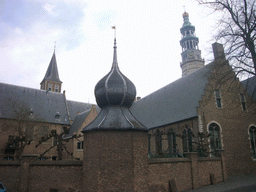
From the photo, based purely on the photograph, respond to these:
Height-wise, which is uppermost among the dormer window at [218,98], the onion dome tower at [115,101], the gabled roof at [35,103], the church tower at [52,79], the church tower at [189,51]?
the church tower at [189,51]

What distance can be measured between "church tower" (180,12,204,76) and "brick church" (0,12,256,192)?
102 feet

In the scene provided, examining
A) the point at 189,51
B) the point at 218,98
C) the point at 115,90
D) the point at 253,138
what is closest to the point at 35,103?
the point at 115,90

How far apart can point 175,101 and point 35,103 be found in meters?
22.7

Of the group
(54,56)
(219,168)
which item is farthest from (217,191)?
(54,56)

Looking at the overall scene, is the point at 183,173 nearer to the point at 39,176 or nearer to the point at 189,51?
the point at 39,176

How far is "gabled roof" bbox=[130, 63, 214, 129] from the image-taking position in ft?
74.7

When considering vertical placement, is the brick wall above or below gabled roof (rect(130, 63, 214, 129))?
below

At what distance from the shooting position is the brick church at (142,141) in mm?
9984

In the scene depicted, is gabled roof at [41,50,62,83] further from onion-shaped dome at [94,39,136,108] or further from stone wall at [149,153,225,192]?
stone wall at [149,153,225,192]

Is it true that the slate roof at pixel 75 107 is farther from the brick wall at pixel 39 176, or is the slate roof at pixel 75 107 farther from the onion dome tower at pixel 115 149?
the onion dome tower at pixel 115 149

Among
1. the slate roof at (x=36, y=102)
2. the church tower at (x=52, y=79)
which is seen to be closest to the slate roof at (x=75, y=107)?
the slate roof at (x=36, y=102)

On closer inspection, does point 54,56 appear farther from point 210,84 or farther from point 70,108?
point 210,84

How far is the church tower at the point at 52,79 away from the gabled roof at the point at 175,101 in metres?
27.5

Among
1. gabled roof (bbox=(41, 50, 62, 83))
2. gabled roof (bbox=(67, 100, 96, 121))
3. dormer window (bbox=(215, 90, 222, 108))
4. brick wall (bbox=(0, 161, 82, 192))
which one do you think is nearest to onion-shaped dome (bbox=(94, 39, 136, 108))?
brick wall (bbox=(0, 161, 82, 192))
